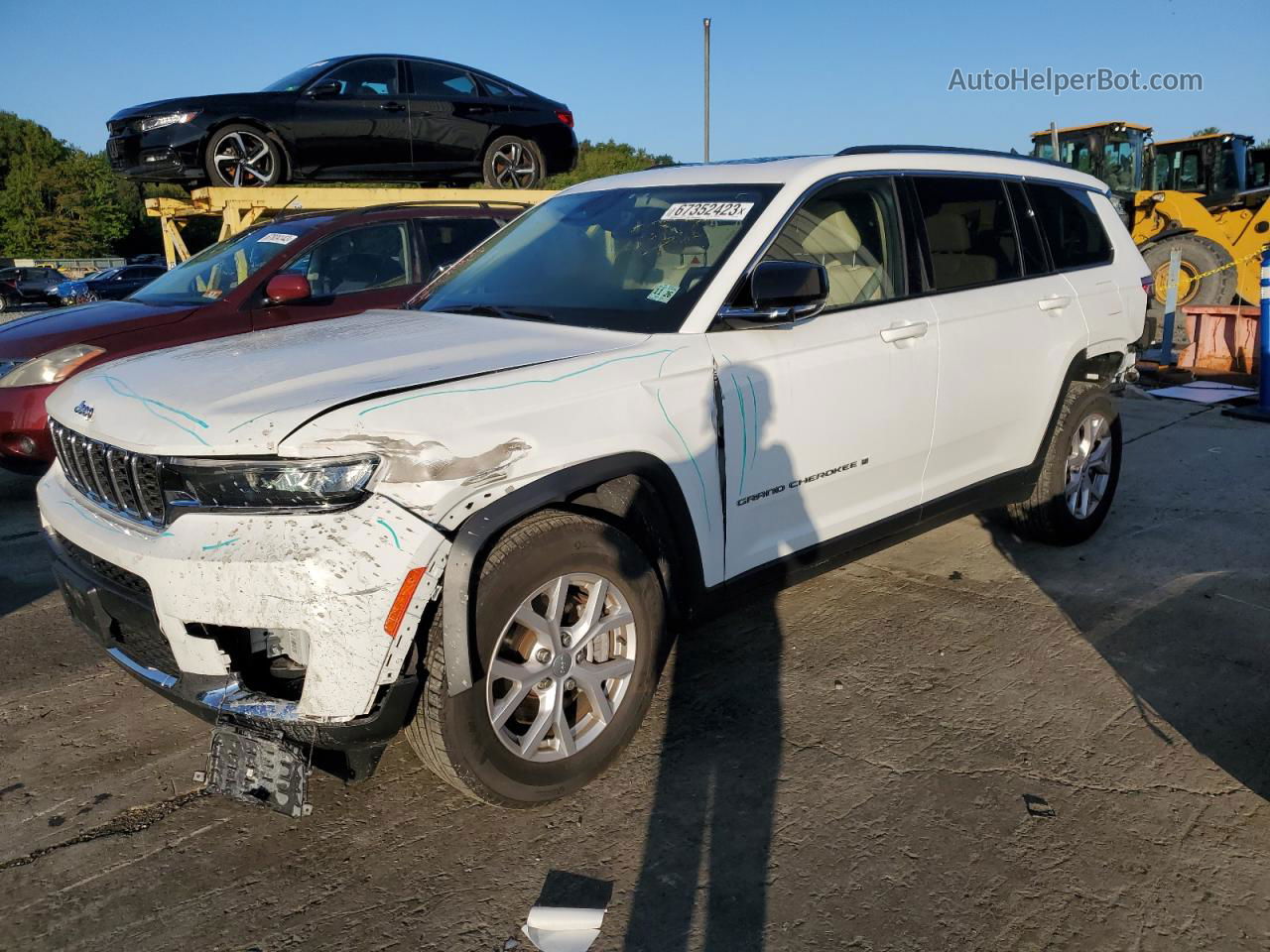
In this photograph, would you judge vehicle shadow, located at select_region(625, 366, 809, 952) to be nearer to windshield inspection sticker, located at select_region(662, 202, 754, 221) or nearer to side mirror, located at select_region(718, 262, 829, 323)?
side mirror, located at select_region(718, 262, 829, 323)

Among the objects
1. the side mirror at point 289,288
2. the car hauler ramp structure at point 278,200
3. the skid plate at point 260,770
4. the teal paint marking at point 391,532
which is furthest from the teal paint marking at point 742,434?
the car hauler ramp structure at point 278,200

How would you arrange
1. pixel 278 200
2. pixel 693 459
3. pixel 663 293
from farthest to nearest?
pixel 278 200
pixel 663 293
pixel 693 459

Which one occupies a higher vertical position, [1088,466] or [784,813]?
[1088,466]

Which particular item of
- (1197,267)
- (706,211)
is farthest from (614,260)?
(1197,267)

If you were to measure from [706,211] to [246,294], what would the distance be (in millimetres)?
3705

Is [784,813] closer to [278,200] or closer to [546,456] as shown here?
[546,456]

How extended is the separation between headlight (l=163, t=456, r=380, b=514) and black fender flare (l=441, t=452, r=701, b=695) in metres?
0.28

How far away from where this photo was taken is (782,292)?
3.18 m

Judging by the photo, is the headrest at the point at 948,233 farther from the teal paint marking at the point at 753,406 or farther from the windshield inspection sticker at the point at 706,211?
the teal paint marking at the point at 753,406

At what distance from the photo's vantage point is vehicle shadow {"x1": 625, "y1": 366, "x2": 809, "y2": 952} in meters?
2.49

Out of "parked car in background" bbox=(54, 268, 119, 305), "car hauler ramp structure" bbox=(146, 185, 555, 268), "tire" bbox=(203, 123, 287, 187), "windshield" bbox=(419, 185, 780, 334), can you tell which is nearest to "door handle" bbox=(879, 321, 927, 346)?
"windshield" bbox=(419, 185, 780, 334)

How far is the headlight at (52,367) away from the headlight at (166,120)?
349 cm

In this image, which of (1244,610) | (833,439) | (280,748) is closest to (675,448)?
(833,439)

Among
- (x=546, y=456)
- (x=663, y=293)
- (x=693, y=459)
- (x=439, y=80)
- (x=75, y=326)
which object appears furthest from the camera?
(x=439, y=80)
